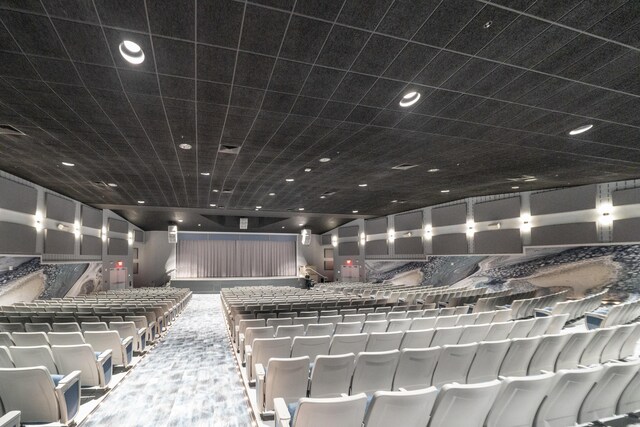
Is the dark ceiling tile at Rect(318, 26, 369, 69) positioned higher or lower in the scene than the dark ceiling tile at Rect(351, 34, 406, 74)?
higher

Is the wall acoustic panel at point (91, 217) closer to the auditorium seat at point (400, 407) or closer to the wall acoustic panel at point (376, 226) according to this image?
the wall acoustic panel at point (376, 226)

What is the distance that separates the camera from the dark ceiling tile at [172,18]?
3169 millimetres

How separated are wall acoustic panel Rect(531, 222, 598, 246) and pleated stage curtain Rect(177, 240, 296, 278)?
20.0 m

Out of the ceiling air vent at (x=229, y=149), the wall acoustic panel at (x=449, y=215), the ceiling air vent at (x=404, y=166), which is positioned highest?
the ceiling air vent at (x=229, y=149)

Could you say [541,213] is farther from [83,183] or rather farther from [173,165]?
[83,183]

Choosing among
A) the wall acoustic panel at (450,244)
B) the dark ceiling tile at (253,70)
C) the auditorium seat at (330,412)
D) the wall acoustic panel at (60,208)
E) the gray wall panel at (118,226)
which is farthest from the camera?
the gray wall panel at (118,226)

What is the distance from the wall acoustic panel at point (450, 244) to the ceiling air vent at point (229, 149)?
41.1ft

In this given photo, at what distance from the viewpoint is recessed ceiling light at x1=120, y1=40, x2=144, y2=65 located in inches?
149

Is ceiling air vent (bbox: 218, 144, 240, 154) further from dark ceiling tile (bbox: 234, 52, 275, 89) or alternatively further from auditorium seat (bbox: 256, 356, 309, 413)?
auditorium seat (bbox: 256, 356, 309, 413)

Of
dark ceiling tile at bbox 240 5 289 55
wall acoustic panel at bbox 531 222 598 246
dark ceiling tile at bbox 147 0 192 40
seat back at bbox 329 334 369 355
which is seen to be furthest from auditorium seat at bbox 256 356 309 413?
wall acoustic panel at bbox 531 222 598 246

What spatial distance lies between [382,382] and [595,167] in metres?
9.98

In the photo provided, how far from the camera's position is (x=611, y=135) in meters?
6.93

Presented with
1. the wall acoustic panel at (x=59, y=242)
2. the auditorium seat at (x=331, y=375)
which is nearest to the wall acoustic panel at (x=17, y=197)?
the wall acoustic panel at (x=59, y=242)

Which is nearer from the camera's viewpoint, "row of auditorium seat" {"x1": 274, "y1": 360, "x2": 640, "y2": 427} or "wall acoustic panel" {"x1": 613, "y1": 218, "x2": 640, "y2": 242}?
"row of auditorium seat" {"x1": 274, "y1": 360, "x2": 640, "y2": 427}
